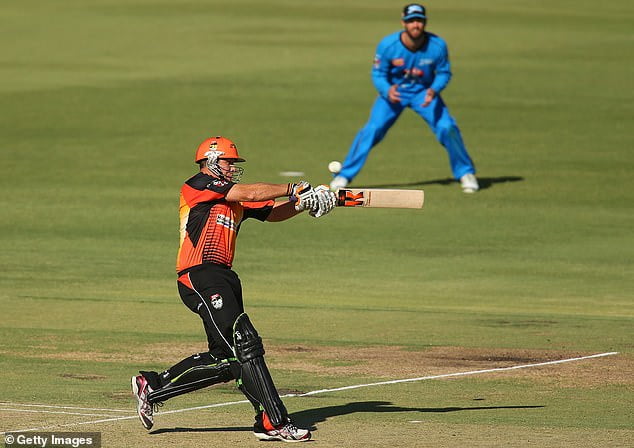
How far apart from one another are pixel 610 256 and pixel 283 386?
788cm

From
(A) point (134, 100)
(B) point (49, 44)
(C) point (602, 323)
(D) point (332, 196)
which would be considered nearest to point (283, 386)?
(D) point (332, 196)

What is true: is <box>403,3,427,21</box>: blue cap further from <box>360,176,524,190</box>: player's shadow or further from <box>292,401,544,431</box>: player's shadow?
<box>292,401,544,431</box>: player's shadow

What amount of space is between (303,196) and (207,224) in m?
0.63

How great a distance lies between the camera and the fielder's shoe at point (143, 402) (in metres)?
9.20

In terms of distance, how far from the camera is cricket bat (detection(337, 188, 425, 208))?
9781 millimetres

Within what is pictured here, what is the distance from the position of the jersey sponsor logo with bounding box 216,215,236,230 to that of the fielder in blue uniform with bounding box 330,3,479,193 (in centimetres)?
1056

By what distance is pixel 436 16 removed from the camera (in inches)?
1620

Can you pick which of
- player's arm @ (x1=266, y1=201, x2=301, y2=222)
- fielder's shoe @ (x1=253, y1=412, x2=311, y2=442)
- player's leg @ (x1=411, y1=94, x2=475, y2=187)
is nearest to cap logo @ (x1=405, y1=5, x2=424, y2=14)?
player's leg @ (x1=411, y1=94, x2=475, y2=187)

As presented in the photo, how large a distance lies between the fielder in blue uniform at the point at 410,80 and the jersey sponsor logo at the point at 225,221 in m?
10.6

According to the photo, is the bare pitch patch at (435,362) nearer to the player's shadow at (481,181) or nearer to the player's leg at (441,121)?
the player's leg at (441,121)

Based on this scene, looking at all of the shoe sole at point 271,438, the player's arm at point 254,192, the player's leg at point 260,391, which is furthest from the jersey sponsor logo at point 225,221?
the shoe sole at point 271,438


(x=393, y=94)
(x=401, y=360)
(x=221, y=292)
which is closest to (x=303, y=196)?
(x=221, y=292)

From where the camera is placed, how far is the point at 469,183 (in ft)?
71.3

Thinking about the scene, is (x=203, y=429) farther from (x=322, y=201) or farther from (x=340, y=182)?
(x=340, y=182)
